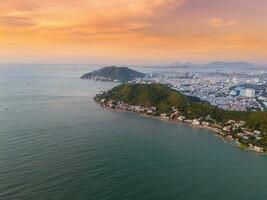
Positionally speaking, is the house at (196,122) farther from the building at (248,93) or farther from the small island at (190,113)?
the building at (248,93)

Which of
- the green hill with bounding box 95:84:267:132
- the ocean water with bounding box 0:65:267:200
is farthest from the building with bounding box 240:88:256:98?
the ocean water with bounding box 0:65:267:200

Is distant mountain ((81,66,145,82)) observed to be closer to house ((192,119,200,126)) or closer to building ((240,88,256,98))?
building ((240,88,256,98))

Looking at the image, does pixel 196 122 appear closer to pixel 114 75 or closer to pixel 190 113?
pixel 190 113

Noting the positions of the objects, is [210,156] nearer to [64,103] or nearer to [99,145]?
[99,145]

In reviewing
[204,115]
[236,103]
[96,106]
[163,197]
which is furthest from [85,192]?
[236,103]

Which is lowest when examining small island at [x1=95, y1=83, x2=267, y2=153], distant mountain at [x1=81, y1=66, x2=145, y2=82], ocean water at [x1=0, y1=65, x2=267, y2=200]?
ocean water at [x1=0, y1=65, x2=267, y2=200]

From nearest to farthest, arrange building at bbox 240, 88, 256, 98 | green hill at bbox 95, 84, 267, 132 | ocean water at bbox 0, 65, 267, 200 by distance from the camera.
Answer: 1. ocean water at bbox 0, 65, 267, 200
2. green hill at bbox 95, 84, 267, 132
3. building at bbox 240, 88, 256, 98
